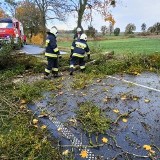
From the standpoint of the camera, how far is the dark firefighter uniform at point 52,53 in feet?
37.3

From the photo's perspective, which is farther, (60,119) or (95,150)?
(60,119)

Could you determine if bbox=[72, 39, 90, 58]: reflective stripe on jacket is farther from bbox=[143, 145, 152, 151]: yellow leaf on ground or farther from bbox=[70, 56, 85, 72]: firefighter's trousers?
bbox=[143, 145, 152, 151]: yellow leaf on ground

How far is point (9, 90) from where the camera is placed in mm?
9727

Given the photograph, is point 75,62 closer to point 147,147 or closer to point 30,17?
point 147,147

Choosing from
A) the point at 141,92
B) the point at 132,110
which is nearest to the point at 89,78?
the point at 141,92

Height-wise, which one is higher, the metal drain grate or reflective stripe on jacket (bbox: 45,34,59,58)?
reflective stripe on jacket (bbox: 45,34,59,58)

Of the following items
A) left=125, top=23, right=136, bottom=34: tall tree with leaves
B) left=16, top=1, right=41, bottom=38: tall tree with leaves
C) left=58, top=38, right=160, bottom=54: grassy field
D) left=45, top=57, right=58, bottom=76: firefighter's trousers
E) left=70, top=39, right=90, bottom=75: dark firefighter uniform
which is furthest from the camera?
left=125, top=23, right=136, bottom=34: tall tree with leaves

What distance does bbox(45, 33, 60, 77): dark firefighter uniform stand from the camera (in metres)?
11.4

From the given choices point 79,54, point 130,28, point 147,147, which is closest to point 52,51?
point 79,54

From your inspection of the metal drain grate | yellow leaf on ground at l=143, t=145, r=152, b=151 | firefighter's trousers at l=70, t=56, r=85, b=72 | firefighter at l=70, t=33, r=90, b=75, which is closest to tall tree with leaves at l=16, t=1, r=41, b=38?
firefighter at l=70, t=33, r=90, b=75

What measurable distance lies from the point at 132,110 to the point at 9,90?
4.21m

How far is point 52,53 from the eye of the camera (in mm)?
11555

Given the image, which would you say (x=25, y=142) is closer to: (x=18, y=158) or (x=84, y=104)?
(x=18, y=158)

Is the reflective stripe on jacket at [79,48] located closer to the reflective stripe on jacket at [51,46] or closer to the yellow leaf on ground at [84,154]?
the reflective stripe on jacket at [51,46]
